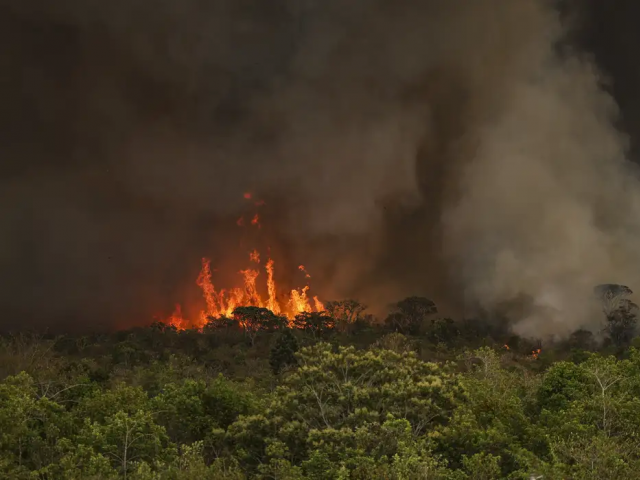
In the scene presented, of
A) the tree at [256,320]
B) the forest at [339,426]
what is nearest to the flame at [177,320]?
the tree at [256,320]

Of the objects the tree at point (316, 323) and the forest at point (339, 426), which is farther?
the tree at point (316, 323)

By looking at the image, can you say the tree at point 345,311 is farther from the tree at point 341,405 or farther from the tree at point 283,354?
the tree at point 341,405

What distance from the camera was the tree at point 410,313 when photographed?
151450 millimetres

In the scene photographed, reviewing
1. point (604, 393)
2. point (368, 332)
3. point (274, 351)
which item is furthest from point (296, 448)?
point (368, 332)

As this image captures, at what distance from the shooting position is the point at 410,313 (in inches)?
6033

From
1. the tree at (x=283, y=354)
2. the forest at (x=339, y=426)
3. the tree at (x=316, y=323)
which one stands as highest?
the tree at (x=316, y=323)

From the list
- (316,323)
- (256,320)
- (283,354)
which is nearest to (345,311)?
(316,323)

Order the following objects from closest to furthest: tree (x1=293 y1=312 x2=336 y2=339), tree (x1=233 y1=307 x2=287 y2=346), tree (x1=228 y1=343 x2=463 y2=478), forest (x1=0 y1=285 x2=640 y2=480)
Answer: forest (x1=0 y1=285 x2=640 y2=480)
tree (x1=228 y1=343 x2=463 y2=478)
tree (x1=233 y1=307 x2=287 y2=346)
tree (x1=293 y1=312 x2=336 y2=339)

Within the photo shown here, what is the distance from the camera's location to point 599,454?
26.1 m

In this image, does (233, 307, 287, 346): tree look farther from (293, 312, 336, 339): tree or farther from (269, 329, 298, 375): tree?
(269, 329, 298, 375): tree

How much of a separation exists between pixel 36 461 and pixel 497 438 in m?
23.5

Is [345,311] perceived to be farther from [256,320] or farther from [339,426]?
[339,426]

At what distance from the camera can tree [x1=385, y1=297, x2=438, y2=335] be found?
151 metres

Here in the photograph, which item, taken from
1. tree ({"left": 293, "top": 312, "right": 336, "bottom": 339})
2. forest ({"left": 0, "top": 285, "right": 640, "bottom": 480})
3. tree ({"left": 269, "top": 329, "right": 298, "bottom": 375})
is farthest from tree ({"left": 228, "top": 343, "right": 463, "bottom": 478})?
tree ({"left": 293, "top": 312, "right": 336, "bottom": 339})
